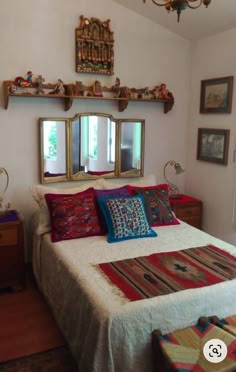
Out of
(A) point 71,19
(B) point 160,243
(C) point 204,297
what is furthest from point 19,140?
(C) point 204,297

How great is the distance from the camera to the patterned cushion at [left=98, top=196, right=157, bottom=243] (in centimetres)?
283

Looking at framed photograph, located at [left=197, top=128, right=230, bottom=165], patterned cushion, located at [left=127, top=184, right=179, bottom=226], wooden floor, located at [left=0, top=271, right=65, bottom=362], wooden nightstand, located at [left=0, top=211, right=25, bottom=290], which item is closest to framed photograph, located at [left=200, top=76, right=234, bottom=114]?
framed photograph, located at [left=197, top=128, right=230, bottom=165]

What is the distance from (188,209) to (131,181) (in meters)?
0.68

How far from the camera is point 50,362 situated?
222 centimetres

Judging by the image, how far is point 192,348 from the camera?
178 centimetres

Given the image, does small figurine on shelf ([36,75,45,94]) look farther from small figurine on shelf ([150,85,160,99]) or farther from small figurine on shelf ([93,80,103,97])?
small figurine on shelf ([150,85,160,99])

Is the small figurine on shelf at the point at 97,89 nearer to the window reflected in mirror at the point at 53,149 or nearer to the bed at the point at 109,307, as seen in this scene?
the window reflected in mirror at the point at 53,149

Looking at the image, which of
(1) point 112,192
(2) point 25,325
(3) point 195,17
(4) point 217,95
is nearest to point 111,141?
(1) point 112,192

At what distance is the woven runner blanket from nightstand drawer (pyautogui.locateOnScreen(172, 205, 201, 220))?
114cm

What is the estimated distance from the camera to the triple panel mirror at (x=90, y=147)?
3.40 metres

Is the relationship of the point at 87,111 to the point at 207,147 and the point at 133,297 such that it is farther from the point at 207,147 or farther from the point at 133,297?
the point at 133,297

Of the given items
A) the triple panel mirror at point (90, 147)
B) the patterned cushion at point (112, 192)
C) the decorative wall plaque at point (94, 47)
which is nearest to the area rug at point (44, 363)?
the patterned cushion at point (112, 192)

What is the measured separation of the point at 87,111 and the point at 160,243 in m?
1.54

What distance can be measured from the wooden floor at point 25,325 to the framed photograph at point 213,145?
2161 millimetres
